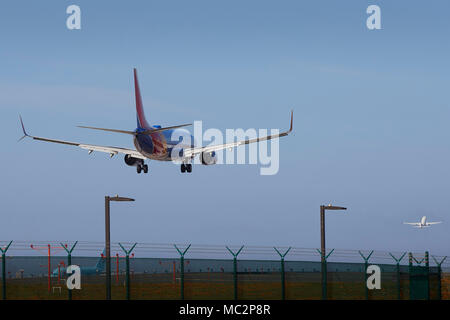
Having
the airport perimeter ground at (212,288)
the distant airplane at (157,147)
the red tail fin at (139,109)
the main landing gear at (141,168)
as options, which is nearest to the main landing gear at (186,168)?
the distant airplane at (157,147)

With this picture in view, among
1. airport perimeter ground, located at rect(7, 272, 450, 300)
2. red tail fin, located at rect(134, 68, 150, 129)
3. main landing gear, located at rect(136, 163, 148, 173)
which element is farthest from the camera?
red tail fin, located at rect(134, 68, 150, 129)

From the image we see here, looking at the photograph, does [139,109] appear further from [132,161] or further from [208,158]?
[208,158]

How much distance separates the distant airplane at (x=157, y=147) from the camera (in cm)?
6500

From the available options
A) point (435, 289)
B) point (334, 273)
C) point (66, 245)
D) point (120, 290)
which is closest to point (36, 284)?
point (120, 290)

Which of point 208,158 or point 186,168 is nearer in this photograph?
point 186,168

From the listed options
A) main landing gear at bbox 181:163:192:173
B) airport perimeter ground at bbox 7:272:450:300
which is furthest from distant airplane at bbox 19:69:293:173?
airport perimeter ground at bbox 7:272:450:300

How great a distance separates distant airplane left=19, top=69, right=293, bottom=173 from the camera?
213 feet

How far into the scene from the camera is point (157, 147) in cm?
6581

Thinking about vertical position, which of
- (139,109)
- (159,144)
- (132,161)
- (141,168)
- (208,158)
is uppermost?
(139,109)

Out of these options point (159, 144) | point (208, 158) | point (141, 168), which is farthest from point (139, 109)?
point (208, 158)

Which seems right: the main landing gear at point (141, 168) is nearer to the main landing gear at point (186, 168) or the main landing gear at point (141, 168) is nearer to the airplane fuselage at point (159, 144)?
the airplane fuselage at point (159, 144)

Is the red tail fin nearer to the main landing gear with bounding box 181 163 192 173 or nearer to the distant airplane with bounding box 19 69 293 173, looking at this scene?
the distant airplane with bounding box 19 69 293 173
